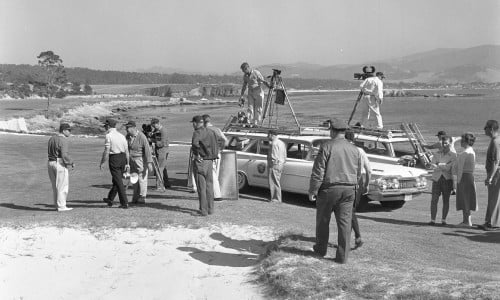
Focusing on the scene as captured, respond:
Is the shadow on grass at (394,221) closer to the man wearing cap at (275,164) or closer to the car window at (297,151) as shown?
the man wearing cap at (275,164)

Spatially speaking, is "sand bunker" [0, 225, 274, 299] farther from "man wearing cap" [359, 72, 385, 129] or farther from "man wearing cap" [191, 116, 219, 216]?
"man wearing cap" [359, 72, 385, 129]

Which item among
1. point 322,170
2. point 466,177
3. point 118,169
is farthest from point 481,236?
point 118,169

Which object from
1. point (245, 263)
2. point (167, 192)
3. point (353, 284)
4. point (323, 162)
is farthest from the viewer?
point (167, 192)

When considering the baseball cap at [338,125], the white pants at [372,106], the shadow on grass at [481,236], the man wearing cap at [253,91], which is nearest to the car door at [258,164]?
the man wearing cap at [253,91]

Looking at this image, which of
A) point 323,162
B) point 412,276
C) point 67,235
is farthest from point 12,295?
point 412,276

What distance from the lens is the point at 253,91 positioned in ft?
54.4

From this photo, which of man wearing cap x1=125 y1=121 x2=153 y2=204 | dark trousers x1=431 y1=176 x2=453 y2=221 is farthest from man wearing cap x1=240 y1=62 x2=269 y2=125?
dark trousers x1=431 y1=176 x2=453 y2=221

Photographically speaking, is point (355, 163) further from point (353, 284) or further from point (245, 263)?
point (245, 263)

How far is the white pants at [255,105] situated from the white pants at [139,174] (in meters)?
5.36

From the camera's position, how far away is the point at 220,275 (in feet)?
26.2

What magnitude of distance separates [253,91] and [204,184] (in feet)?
20.9

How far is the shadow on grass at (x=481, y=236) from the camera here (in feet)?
32.2

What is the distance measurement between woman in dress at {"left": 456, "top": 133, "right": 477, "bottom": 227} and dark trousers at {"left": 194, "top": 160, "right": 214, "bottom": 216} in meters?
4.61

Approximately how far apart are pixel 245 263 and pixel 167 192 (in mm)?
5834
